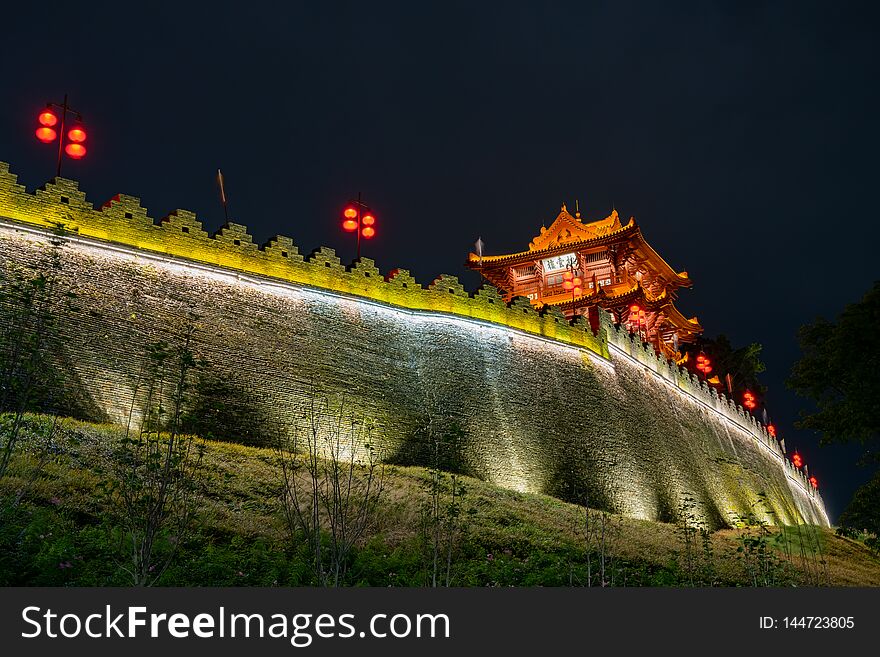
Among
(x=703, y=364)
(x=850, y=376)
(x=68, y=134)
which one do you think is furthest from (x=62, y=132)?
(x=703, y=364)

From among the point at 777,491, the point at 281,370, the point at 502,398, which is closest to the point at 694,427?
the point at 777,491

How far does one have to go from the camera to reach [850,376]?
14625mm

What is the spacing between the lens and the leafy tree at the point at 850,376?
14117 mm

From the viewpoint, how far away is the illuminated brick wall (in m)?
13.3

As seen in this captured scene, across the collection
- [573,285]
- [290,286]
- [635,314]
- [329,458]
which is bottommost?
[329,458]

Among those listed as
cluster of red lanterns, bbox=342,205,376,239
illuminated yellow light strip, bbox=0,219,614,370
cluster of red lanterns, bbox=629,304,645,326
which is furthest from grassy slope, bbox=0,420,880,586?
cluster of red lanterns, bbox=629,304,645,326

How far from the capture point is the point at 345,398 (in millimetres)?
15133

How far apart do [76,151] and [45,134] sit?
26.2 inches

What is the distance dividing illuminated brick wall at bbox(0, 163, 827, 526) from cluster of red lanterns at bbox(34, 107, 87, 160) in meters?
2.25

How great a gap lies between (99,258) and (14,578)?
8270 millimetres

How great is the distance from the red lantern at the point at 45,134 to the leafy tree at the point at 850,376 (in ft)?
53.7

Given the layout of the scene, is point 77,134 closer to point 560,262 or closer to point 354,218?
point 354,218

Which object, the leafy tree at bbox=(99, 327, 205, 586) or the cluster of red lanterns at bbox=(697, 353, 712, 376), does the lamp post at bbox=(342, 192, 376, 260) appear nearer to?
the leafy tree at bbox=(99, 327, 205, 586)

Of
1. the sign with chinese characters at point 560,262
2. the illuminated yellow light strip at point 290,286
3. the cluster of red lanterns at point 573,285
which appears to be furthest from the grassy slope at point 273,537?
the sign with chinese characters at point 560,262
